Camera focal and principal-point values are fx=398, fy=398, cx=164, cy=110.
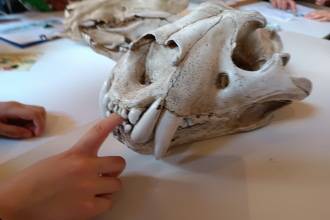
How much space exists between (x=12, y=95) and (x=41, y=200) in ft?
1.41

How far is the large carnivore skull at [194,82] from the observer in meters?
0.61

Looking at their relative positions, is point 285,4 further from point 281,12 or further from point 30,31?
point 30,31

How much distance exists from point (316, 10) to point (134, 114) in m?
1.34

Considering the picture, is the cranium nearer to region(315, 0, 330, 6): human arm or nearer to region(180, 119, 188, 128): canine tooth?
region(180, 119, 188, 128): canine tooth

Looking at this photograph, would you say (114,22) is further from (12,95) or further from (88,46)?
(12,95)

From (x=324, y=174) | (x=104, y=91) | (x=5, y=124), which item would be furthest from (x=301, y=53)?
(x=5, y=124)

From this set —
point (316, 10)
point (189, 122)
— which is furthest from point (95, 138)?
point (316, 10)

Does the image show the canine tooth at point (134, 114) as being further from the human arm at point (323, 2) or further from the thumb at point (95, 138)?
the human arm at point (323, 2)

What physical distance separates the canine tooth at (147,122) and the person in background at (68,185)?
33 millimetres

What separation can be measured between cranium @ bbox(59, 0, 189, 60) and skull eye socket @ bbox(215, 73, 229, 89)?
41 cm

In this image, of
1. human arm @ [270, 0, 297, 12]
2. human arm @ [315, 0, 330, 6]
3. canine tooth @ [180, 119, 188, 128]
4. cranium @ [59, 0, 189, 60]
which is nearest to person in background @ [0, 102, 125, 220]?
canine tooth @ [180, 119, 188, 128]

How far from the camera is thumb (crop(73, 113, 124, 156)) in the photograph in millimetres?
562

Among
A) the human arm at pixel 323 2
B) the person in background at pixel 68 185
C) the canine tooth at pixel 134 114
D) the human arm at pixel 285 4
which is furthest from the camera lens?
the human arm at pixel 323 2

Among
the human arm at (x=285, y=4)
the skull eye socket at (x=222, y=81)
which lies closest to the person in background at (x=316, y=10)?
the human arm at (x=285, y=4)
